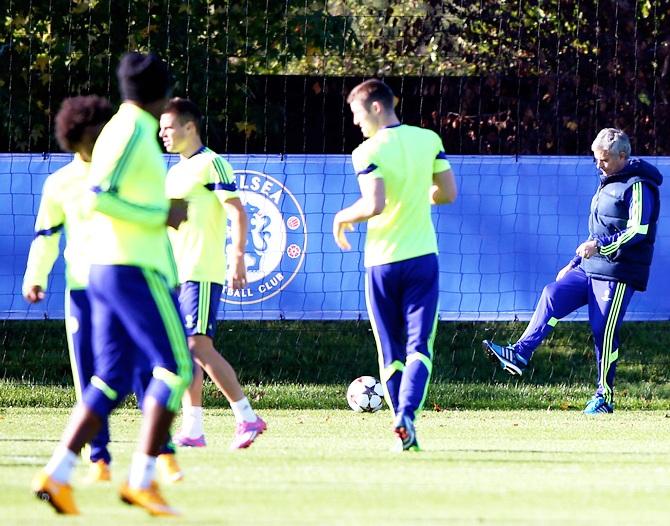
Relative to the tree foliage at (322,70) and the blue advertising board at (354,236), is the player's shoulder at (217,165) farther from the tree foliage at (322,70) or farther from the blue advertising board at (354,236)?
the tree foliage at (322,70)

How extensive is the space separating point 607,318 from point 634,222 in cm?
77

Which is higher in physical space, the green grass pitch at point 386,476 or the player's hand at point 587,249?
the player's hand at point 587,249

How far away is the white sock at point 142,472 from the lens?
5964 millimetres

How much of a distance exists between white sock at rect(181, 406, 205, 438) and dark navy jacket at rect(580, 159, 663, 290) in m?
3.94

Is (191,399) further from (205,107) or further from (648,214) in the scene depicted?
(205,107)

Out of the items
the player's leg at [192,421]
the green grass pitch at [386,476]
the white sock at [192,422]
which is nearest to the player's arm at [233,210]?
the player's leg at [192,421]

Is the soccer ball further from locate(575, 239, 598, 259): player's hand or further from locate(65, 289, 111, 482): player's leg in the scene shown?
locate(65, 289, 111, 482): player's leg

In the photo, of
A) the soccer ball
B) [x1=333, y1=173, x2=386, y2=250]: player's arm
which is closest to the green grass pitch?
the soccer ball

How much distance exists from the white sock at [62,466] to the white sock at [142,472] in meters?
0.24

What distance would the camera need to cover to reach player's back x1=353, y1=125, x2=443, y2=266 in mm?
Answer: 8539

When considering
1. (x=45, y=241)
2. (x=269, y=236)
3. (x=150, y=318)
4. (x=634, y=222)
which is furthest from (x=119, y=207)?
(x=269, y=236)

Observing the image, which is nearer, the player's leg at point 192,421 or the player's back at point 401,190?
the player's back at point 401,190

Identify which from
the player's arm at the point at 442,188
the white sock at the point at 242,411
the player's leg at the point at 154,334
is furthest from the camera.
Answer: the white sock at the point at 242,411

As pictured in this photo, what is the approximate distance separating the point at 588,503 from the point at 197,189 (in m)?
Result: 3.43
